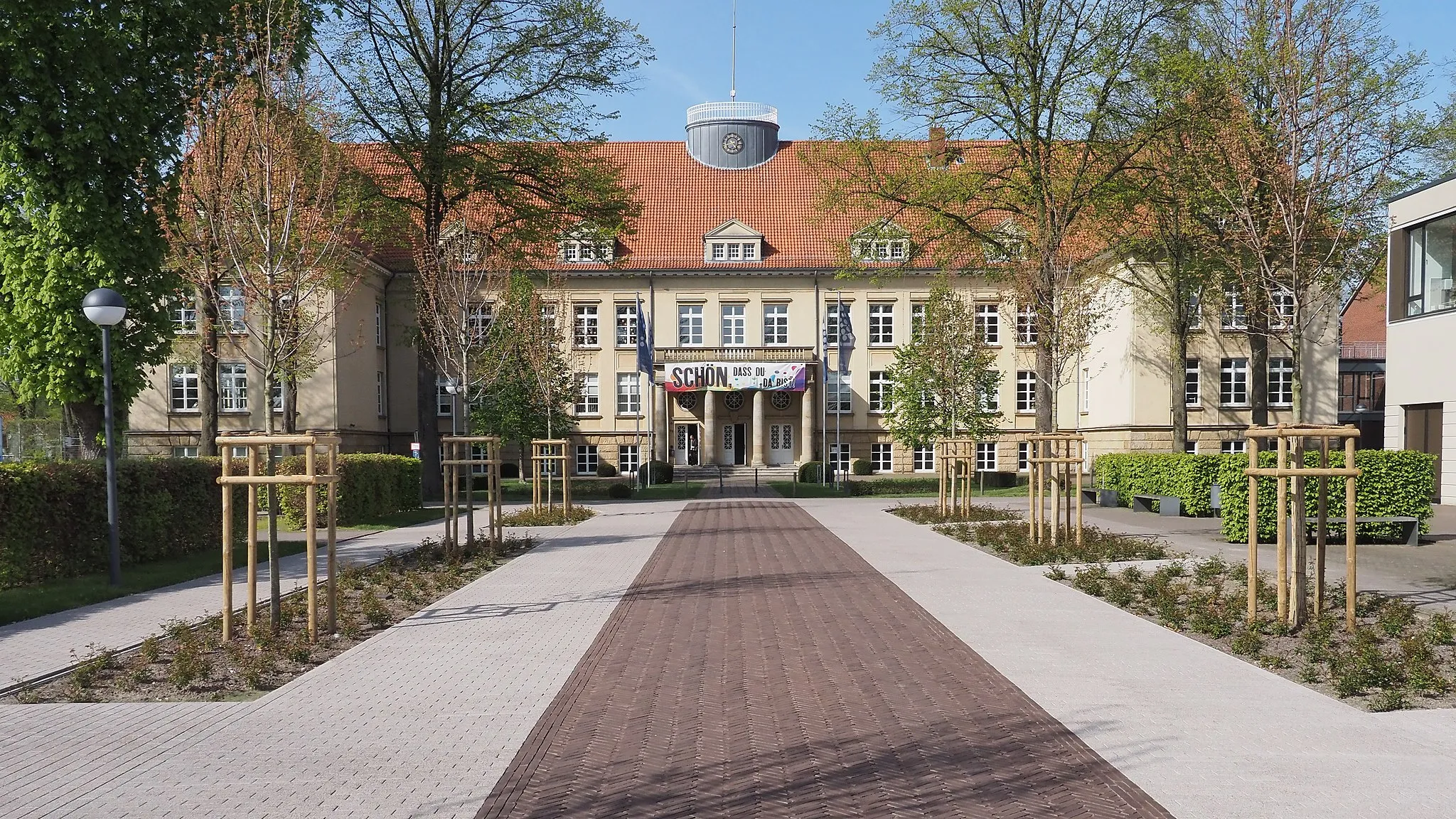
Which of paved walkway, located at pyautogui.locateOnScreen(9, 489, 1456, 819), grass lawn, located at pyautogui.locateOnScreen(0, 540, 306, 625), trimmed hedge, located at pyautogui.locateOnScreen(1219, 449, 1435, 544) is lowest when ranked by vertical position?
grass lawn, located at pyautogui.locateOnScreen(0, 540, 306, 625)

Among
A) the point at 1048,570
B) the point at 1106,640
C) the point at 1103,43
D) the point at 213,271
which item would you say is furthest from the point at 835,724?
the point at 1103,43

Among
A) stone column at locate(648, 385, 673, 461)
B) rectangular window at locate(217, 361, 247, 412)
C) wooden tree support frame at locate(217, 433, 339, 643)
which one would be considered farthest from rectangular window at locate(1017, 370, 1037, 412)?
wooden tree support frame at locate(217, 433, 339, 643)

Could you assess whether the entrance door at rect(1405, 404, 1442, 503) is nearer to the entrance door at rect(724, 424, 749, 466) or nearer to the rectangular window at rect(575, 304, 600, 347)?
the entrance door at rect(724, 424, 749, 466)

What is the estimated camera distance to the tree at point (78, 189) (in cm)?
1519

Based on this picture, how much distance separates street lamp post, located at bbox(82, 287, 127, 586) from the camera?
11.9 meters

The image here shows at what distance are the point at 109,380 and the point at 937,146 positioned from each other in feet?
74.0

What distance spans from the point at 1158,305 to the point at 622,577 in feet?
96.4

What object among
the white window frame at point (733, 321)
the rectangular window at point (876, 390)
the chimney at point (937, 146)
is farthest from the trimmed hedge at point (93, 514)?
the rectangular window at point (876, 390)

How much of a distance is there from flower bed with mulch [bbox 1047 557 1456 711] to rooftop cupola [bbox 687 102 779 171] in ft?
137

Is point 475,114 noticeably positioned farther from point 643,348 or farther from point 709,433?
point 709,433

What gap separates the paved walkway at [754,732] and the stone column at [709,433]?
37.3 meters

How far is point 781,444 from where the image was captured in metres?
A: 49.5

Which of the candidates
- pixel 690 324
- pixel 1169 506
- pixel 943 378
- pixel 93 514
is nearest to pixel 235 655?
pixel 93 514

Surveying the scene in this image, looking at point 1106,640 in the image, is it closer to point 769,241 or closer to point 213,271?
point 213,271
